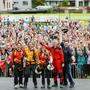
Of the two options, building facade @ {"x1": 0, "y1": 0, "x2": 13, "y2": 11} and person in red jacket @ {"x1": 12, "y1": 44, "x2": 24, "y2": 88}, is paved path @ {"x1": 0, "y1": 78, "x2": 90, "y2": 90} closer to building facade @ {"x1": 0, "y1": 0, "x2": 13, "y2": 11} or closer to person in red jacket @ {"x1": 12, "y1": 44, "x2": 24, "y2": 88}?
person in red jacket @ {"x1": 12, "y1": 44, "x2": 24, "y2": 88}

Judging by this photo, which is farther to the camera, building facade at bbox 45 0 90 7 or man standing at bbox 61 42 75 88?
building facade at bbox 45 0 90 7

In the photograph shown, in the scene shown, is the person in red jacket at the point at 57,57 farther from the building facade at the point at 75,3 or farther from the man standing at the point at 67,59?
the building facade at the point at 75,3

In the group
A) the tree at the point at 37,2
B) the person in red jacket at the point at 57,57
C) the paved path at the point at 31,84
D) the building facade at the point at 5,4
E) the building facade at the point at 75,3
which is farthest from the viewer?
the tree at the point at 37,2

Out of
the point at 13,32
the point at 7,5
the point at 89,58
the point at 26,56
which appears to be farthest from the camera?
the point at 7,5

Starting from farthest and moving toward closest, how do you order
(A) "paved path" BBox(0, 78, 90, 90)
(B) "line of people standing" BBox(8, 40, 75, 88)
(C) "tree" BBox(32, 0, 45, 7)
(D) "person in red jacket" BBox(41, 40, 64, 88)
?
(C) "tree" BBox(32, 0, 45, 7) → (A) "paved path" BBox(0, 78, 90, 90) → (D) "person in red jacket" BBox(41, 40, 64, 88) → (B) "line of people standing" BBox(8, 40, 75, 88)

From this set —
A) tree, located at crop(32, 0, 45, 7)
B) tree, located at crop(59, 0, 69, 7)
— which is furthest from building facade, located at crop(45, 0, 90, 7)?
tree, located at crop(59, 0, 69, 7)

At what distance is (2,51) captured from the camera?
30.9m

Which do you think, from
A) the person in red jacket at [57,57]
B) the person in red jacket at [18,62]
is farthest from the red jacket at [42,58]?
the person in red jacket at [18,62]

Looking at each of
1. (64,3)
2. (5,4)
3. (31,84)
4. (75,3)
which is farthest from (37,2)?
(31,84)

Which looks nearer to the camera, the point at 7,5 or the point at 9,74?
the point at 9,74

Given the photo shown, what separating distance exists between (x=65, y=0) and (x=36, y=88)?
416ft

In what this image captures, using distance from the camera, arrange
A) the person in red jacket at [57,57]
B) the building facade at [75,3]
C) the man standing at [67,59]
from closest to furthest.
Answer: the person in red jacket at [57,57] < the man standing at [67,59] < the building facade at [75,3]

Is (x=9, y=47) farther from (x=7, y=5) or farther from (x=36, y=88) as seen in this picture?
(x=7, y=5)

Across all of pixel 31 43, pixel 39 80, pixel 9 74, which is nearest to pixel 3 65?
pixel 9 74
